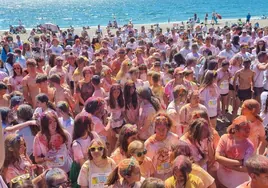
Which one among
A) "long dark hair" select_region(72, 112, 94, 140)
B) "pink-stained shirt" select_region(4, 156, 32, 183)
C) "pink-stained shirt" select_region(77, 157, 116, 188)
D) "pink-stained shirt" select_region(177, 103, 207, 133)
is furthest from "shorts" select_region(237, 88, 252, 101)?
"pink-stained shirt" select_region(4, 156, 32, 183)

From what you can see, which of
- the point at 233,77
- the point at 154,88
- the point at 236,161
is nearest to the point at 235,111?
the point at 233,77

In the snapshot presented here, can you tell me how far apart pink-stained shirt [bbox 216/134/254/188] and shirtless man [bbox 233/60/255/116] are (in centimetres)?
400

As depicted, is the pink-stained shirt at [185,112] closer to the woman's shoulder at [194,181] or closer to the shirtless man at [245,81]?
the woman's shoulder at [194,181]

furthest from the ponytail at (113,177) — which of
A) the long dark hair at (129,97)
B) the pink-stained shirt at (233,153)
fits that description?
the long dark hair at (129,97)

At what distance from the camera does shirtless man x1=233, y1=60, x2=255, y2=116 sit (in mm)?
8000

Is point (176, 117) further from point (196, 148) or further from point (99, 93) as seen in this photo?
point (99, 93)

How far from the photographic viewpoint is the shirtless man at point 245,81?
800 cm

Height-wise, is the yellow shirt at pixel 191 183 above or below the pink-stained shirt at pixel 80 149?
below

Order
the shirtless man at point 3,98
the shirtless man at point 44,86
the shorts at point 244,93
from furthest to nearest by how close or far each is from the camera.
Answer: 1. the shorts at point 244,93
2. the shirtless man at point 44,86
3. the shirtless man at point 3,98

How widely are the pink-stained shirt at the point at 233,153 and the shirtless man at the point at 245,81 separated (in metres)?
4.00

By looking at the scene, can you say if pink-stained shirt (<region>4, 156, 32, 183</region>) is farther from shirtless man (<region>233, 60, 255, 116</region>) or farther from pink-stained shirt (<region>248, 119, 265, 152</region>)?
shirtless man (<region>233, 60, 255, 116</region>)

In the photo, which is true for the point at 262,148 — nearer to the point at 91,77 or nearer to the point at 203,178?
the point at 203,178

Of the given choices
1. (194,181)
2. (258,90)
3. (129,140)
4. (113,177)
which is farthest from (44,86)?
(258,90)

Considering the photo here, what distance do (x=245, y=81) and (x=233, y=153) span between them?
4.25m
